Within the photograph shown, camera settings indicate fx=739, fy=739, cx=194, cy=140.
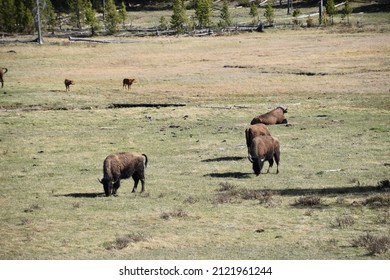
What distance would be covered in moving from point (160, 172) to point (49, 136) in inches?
415

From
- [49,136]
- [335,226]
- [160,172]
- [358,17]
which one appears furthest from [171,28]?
[335,226]

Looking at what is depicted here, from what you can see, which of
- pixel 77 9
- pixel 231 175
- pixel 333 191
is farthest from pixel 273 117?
pixel 77 9

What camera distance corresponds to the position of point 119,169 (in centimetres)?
2195

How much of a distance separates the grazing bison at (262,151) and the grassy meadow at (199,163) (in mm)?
484

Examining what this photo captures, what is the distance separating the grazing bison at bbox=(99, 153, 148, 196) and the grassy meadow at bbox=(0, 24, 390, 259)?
417 millimetres

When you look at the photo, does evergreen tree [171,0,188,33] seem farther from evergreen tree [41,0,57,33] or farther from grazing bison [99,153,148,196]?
grazing bison [99,153,148,196]

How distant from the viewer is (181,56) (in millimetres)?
74938

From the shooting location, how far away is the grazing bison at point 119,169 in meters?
21.7

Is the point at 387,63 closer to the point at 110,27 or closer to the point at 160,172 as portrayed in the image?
the point at 160,172

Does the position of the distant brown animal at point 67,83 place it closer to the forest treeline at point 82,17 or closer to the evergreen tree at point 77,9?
the forest treeline at point 82,17

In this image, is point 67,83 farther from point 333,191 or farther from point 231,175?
point 333,191

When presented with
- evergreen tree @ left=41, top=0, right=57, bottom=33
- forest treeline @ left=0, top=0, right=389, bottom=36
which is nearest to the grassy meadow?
forest treeline @ left=0, top=0, right=389, bottom=36

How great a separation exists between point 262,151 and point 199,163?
363 cm

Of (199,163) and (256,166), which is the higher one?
(256,166)
